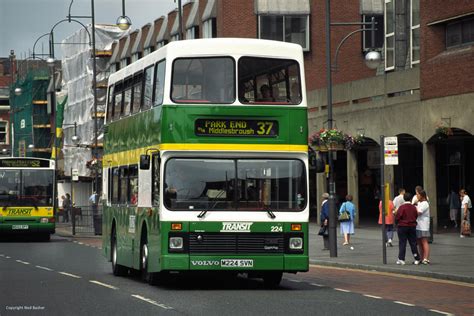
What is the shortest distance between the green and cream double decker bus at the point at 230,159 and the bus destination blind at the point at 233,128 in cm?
2

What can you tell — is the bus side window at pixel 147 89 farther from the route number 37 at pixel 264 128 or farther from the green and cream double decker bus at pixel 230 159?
the route number 37 at pixel 264 128

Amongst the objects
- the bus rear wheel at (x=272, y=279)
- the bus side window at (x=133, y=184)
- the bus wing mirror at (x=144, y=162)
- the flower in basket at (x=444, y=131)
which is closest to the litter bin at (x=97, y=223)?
the flower in basket at (x=444, y=131)

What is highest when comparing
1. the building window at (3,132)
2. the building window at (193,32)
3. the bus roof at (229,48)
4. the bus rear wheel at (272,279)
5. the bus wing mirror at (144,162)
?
the building window at (193,32)

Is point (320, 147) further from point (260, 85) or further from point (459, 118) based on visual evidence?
point (260, 85)

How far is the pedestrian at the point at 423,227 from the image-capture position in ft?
90.3

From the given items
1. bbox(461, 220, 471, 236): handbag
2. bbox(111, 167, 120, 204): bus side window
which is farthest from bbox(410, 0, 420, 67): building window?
bbox(111, 167, 120, 204): bus side window

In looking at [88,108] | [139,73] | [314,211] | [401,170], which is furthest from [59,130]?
[139,73]

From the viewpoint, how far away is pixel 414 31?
51188 millimetres

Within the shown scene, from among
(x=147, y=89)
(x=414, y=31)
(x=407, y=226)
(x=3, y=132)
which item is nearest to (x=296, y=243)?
(x=147, y=89)

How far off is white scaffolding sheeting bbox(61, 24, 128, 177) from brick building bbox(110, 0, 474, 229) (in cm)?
1877

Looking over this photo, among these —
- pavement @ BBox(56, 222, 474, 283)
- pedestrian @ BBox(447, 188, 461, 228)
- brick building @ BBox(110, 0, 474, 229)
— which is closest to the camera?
pavement @ BBox(56, 222, 474, 283)

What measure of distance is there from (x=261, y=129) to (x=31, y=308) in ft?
18.3

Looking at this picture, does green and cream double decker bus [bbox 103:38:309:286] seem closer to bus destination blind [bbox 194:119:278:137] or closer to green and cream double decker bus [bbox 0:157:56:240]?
bus destination blind [bbox 194:119:278:137]

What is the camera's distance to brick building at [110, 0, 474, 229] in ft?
141
